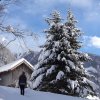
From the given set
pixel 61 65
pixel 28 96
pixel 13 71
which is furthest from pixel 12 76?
pixel 28 96

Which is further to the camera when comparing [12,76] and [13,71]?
[13,71]

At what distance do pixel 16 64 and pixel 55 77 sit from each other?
12140 millimetres

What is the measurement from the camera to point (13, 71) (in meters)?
46.9

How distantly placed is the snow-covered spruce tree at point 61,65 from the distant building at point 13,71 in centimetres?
987

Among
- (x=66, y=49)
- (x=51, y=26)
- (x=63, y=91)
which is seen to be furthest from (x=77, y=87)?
(x=51, y=26)

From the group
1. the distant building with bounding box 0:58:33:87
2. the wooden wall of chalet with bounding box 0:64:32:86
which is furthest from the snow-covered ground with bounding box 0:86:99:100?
the wooden wall of chalet with bounding box 0:64:32:86

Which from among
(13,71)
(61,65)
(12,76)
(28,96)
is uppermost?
(13,71)

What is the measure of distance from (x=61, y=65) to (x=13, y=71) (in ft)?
42.6

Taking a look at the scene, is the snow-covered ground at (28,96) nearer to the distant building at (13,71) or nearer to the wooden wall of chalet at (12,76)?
the distant building at (13,71)

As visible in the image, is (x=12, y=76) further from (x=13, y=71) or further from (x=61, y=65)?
(x=61, y=65)

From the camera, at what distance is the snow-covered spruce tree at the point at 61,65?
34250 millimetres

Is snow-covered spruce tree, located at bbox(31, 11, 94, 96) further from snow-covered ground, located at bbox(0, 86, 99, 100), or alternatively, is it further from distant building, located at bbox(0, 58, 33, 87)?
distant building, located at bbox(0, 58, 33, 87)

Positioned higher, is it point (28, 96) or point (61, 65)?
point (61, 65)

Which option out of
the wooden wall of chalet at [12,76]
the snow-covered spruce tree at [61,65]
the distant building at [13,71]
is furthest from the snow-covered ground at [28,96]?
the wooden wall of chalet at [12,76]
